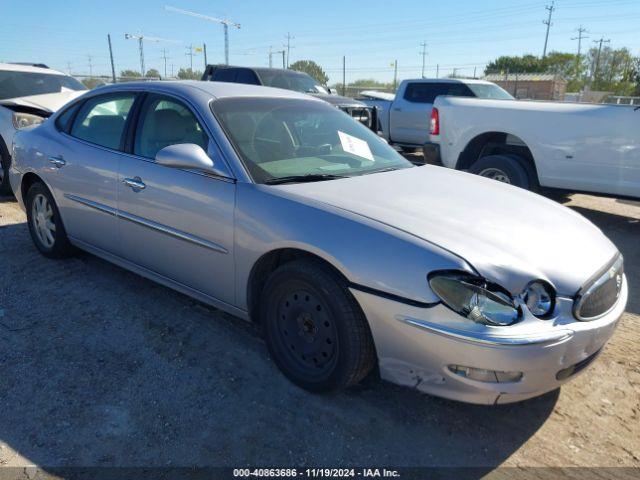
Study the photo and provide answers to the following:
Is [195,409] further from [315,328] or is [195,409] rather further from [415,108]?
[415,108]

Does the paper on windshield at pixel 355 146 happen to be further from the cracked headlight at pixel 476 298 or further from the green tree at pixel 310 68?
the green tree at pixel 310 68

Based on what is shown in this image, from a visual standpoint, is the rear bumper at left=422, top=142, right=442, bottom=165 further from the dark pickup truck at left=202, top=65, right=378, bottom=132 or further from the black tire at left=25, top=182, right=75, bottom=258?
the black tire at left=25, top=182, right=75, bottom=258

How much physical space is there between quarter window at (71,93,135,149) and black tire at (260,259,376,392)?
1.83m

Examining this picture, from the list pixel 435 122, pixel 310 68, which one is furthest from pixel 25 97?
pixel 310 68

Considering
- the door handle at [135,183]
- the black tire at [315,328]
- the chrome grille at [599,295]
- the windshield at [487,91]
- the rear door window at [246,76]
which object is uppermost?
the rear door window at [246,76]

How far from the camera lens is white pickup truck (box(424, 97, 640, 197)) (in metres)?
5.89

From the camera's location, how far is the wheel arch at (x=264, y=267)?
2.81 meters

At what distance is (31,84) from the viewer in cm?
801

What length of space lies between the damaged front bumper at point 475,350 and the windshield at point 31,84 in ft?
24.2

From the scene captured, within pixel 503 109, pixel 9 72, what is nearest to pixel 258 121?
pixel 503 109

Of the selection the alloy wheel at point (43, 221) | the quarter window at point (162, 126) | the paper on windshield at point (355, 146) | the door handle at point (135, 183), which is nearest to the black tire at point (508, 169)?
the paper on windshield at point (355, 146)

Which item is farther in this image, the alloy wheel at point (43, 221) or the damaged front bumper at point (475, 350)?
the alloy wheel at point (43, 221)

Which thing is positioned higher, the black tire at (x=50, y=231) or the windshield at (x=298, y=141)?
the windshield at (x=298, y=141)

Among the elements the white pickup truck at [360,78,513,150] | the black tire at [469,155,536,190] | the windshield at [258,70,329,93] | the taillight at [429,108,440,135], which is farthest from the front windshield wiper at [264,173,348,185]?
the white pickup truck at [360,78,513,150]
